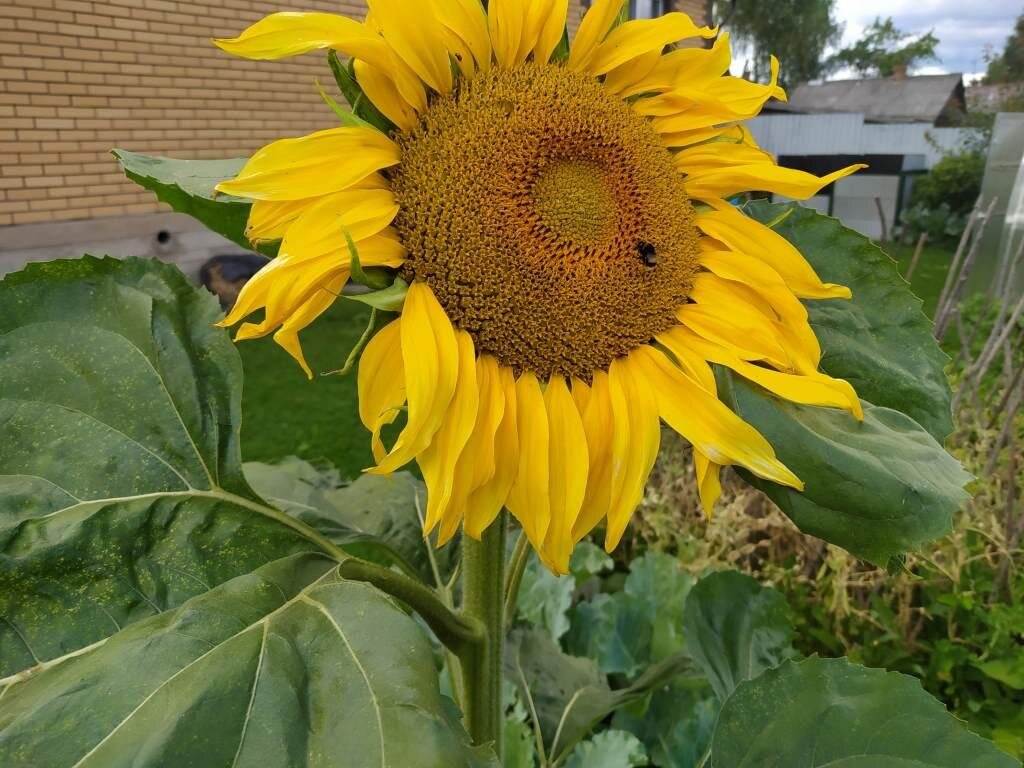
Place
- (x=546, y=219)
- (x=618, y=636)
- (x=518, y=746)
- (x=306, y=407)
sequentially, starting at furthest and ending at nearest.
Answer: (x=306, y=407)
(x=618, y=636)
(x=518, y=746)
(x=546, y=219)

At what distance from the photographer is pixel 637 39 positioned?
78 cm

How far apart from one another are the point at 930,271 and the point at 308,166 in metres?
9.16

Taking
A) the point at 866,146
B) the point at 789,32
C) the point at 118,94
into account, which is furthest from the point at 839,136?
the point at 789,32

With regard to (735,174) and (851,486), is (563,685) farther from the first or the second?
(735,174)

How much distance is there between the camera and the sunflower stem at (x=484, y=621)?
83 cm

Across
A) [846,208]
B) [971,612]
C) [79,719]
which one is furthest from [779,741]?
[846,208]

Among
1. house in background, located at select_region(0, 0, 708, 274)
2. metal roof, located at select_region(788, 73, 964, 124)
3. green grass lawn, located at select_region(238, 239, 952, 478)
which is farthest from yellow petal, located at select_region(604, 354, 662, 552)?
metal roof, located at select_region(788, 73, 964, 124)

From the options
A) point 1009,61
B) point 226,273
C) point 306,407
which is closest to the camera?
point 306,407

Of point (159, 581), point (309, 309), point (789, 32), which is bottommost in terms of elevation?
point (159, 581)

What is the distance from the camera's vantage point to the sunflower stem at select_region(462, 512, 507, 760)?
831 mm

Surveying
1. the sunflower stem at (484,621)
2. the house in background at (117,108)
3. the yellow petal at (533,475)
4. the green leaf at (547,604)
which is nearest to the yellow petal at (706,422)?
the yellow petal at (533,475)

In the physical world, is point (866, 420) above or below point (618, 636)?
above

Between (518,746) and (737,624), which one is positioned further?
(518,746)

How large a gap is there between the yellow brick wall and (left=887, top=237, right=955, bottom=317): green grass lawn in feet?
11.6
